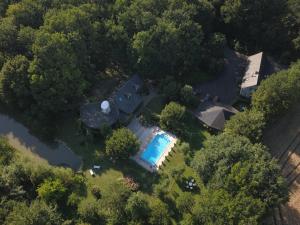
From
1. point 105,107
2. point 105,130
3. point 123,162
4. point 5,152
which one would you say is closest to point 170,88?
point 105,107

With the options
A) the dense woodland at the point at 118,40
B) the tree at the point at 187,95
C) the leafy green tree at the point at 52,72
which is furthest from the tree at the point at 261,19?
the leafy green tree at the point at 52,72

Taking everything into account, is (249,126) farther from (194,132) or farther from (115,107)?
(115,107)

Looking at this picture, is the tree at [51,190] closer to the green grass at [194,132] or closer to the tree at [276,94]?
the green grass at [194,132]

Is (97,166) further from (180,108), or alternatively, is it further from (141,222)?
(180,108)

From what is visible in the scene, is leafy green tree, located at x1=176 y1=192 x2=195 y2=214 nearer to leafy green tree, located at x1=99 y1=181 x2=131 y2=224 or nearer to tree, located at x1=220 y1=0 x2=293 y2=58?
leafy green tree, located at x1=99 y1=181 x2=131 y2=224

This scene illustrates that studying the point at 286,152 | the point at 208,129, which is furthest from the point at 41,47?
the point at 286,152
